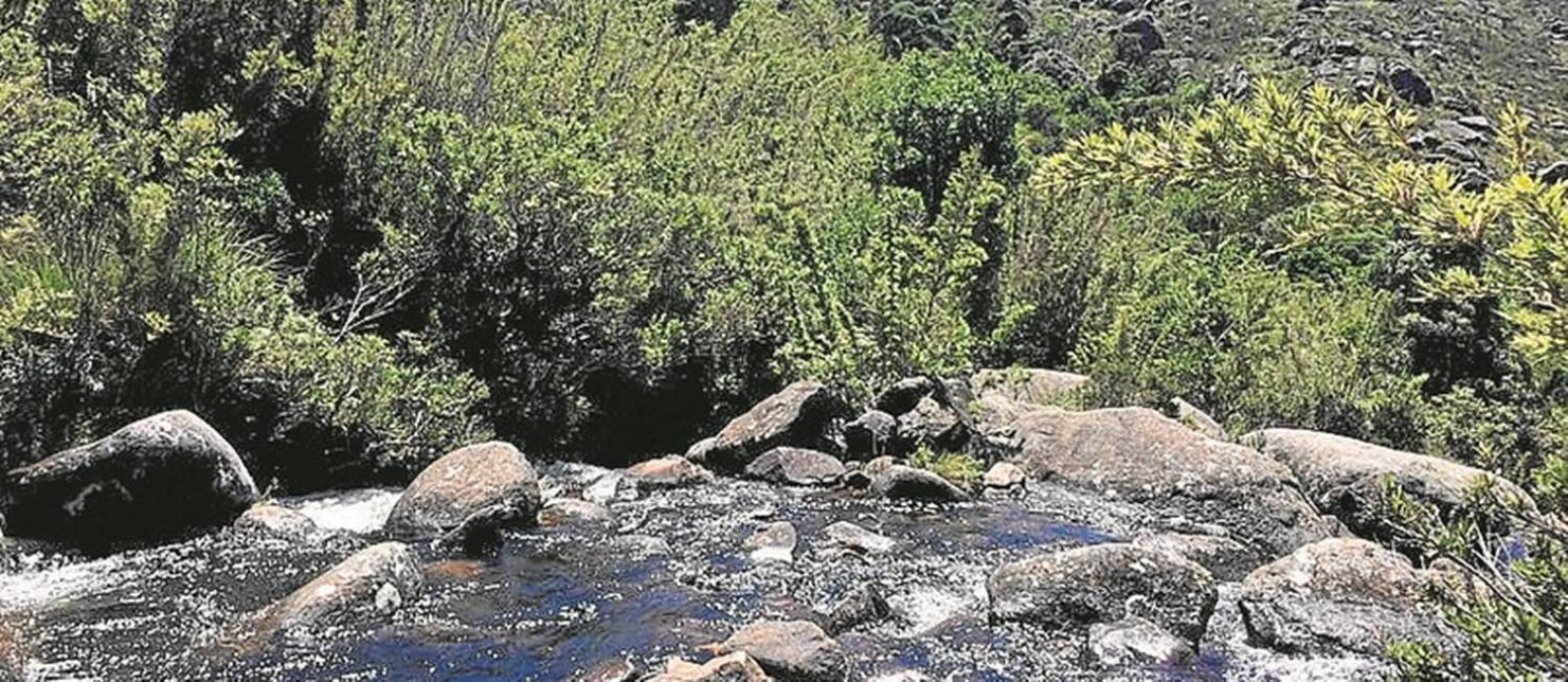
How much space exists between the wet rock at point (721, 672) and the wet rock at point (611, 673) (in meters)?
0.31

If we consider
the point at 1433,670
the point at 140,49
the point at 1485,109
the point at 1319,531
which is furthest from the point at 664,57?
the point at 1485,109

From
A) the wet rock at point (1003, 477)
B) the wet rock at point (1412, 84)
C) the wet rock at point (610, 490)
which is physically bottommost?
the wet rock at point (1412, 84)

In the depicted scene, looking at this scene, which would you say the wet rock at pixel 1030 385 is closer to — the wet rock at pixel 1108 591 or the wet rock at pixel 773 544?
the wet rock at pixel 773 544

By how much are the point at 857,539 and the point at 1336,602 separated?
4936 mm

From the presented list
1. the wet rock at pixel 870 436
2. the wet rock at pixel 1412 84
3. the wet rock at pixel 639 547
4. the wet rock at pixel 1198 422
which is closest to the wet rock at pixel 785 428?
the wet rock at pixel 870 436

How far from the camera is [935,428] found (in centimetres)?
1770

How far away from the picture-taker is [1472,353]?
23594 mm

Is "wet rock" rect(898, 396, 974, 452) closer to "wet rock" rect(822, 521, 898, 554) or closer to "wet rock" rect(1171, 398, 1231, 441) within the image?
"wet rock" rect(1171, 398, 1231, 441)

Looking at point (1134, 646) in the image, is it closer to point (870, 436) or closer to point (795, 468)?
point (795, 468)

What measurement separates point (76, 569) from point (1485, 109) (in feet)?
245

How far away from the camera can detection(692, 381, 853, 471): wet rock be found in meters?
17.7

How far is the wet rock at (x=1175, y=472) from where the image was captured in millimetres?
14922

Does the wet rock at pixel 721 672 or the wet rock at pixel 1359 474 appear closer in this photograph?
the wet rock at pixel 721 672

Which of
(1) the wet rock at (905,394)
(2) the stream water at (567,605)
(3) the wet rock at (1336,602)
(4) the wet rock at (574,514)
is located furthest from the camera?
(1) the wet rock at (905,394)
